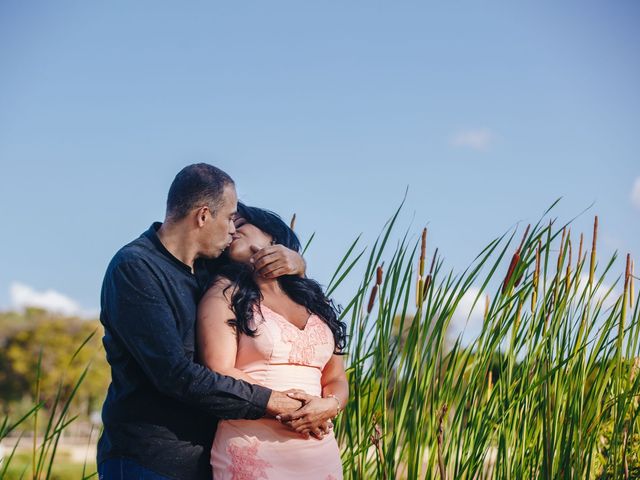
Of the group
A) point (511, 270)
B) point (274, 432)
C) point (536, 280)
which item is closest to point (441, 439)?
point (274, 432)

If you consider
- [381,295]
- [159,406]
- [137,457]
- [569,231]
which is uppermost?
[569,231]

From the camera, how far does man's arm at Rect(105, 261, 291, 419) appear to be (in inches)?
84.0

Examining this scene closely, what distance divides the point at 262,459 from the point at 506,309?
1.01m

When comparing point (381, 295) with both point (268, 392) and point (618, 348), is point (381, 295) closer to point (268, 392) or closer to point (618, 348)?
point (268, 392)

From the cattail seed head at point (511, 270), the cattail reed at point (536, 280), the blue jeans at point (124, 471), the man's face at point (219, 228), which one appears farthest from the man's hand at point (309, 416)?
the cattail reed at point (536, 280)

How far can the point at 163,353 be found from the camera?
2129 millimetres

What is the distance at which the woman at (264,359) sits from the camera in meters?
2.29

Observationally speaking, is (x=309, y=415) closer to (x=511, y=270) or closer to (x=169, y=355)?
(x=169, y=355)

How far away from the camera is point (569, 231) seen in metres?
3.01

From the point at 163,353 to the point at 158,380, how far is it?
8 cm

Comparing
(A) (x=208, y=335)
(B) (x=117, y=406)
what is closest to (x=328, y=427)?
(A) (x=208, y=335)

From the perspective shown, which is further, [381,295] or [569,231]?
[569,231]

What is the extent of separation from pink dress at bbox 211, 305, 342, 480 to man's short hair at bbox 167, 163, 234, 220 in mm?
363

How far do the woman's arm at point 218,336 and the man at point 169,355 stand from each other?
0.11ft
